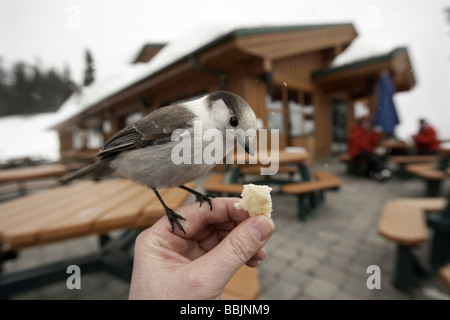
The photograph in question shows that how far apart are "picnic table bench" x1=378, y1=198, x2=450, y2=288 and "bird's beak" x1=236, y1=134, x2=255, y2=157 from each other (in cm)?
197

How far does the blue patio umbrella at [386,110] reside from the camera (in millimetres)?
707

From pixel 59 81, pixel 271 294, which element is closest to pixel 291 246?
pixel 271 294

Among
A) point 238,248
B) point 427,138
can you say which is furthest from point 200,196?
point 427,138

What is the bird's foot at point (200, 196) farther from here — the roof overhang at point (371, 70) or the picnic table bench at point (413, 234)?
the roof overhang at point (371, 70)

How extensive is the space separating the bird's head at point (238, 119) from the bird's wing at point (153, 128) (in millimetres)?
96

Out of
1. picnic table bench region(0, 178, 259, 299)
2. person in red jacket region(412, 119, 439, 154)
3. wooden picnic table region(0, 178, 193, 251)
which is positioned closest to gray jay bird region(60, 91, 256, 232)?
picnic table bench region(0, 178, 259, 299)

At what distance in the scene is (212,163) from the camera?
1.63 ft

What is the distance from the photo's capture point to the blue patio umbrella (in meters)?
0.71

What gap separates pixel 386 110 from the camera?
0.75 meters

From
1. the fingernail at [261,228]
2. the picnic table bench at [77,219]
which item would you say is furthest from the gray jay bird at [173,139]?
the fingernail at [261,228]

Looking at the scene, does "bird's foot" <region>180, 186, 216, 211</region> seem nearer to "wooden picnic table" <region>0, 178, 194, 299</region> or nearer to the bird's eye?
"wooden picnic table" <region>0, 178, 194, 299</region>

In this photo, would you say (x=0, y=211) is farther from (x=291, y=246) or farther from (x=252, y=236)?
(x=291, y=246)

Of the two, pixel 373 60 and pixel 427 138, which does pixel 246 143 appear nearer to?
pixel 373 60
